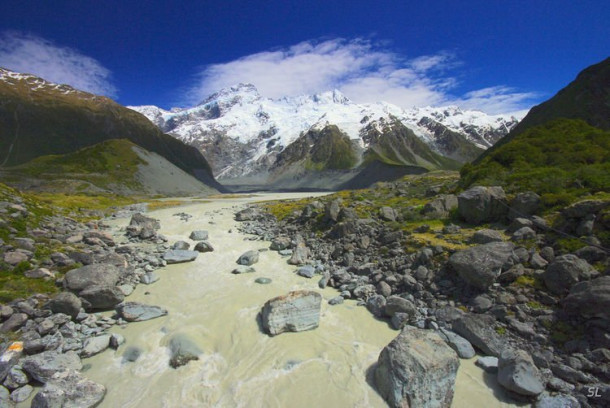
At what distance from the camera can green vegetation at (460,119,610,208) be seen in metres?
18.3

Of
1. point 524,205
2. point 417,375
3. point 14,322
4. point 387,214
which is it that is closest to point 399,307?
point 417,375

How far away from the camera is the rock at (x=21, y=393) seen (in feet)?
29.4

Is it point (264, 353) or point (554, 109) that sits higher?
point (554, 109)

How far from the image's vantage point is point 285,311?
12.7 meters

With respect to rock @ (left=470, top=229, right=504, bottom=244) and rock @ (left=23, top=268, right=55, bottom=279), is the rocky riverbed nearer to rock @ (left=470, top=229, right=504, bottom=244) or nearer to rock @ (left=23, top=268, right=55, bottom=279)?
rock @ (left=23, top=268, right=55, bottom=279)

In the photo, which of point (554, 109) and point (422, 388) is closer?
point (422, 388)

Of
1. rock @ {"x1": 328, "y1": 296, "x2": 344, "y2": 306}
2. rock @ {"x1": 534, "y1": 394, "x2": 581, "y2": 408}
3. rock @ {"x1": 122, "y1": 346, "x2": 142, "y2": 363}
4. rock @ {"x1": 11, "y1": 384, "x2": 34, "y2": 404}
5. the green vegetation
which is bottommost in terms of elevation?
rock @ {"x1": 534, "y1": 394, "x2": 581, "y2": 408}

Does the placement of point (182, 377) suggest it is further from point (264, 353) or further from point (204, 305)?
point (204, 305)

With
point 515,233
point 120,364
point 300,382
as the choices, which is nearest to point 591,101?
point 515,233

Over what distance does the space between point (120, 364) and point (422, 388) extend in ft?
34.2

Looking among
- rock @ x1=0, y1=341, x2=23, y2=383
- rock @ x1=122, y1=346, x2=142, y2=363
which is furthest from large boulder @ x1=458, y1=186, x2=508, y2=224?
rock @ x1=0, y1=341, x2=23, y2=383

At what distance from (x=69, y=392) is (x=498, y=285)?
16174 mm

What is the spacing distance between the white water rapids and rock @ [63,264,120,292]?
4.96 feet

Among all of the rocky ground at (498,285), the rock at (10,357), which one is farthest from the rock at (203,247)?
the rock at (10,357)
